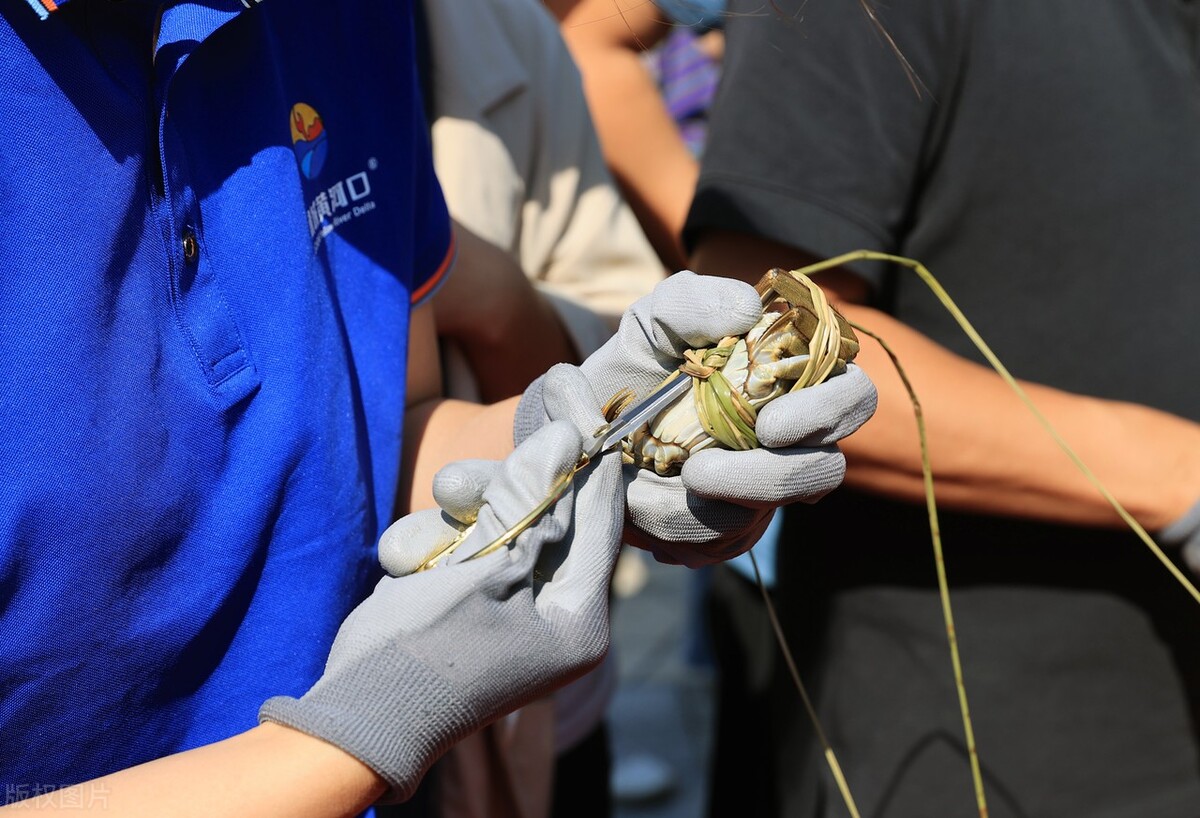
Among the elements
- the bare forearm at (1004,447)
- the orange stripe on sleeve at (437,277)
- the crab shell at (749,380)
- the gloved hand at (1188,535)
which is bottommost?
the gloved hand at (1188,535)

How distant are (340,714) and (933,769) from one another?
0.85 meters

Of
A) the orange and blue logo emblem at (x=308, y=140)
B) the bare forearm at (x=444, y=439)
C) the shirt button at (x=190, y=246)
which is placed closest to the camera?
the shirt button at (x=190, y=246)

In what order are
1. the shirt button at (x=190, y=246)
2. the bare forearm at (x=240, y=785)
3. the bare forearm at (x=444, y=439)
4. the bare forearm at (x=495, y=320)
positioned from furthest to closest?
1. the bare forearm at (x=495, y=320)
2. the bare forearm at (x=444, y=439)
3. the shirt button at (x=190, y=246)
4. the bare forearm at (x=240, y=785)

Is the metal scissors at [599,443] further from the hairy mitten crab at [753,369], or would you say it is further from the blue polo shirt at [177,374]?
the blue polo shirt at [177,374]

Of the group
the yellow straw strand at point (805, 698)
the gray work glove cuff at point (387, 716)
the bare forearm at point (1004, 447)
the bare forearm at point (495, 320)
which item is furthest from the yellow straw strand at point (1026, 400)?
the gray work glove cuff at point (387, 716)

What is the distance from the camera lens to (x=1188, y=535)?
1196mm

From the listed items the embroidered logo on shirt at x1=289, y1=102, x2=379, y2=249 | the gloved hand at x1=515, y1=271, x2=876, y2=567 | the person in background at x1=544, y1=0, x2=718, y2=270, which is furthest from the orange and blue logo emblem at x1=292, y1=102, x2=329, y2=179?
the person in background at x1=544, y1=0, x2=718, y2=270

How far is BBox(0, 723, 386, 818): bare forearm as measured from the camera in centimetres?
69

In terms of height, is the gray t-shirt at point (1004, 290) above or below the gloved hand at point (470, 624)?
below

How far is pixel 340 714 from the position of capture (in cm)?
71

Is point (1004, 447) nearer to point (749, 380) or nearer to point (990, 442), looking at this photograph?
point (990, 442)

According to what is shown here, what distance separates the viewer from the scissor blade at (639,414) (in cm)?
86

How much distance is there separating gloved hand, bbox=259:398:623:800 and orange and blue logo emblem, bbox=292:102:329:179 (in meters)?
0.34

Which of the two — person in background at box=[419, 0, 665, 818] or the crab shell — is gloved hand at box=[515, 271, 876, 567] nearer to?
the crab shell
